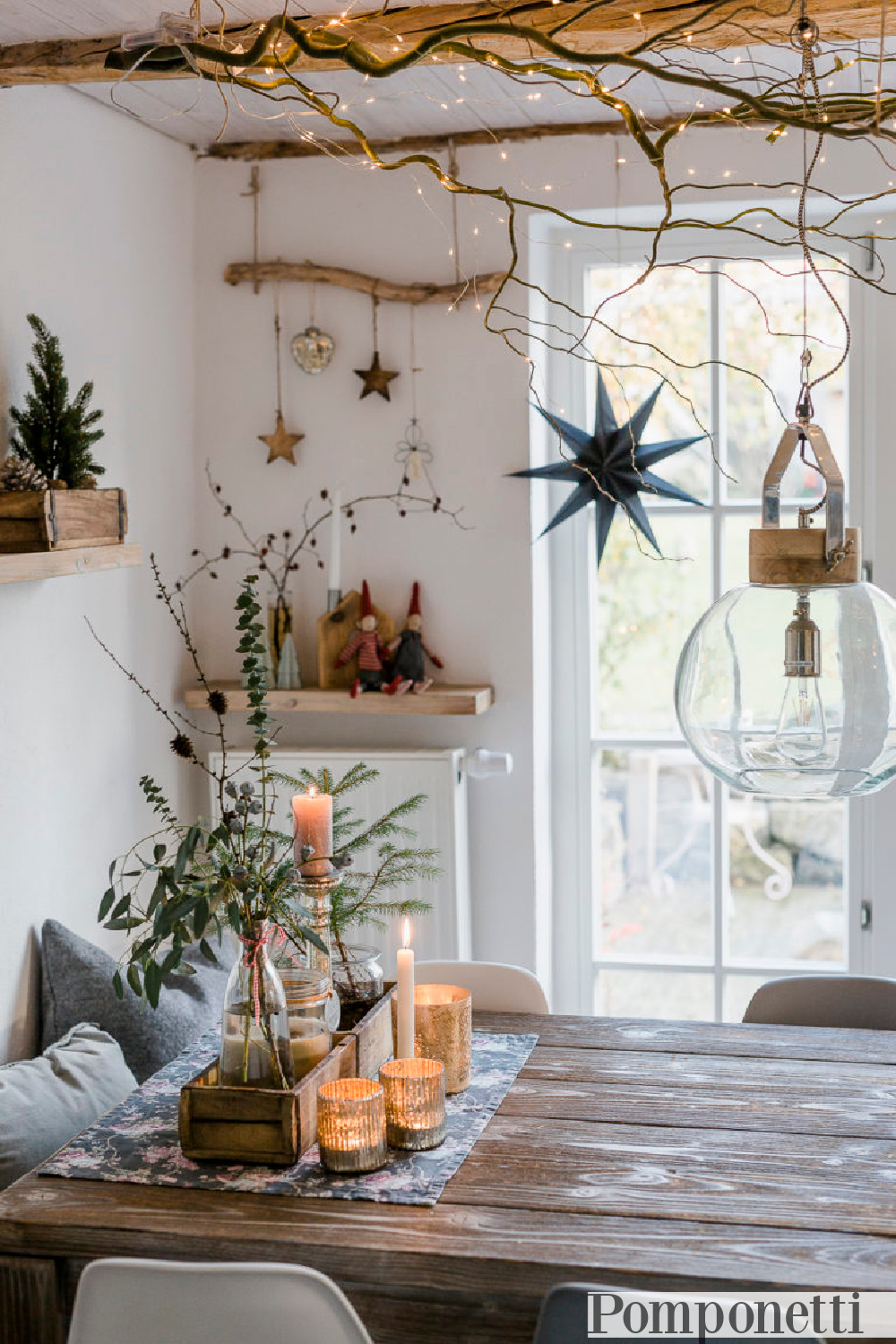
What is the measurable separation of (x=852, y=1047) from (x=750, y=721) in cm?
111

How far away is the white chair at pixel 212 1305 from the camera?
4.68 ft

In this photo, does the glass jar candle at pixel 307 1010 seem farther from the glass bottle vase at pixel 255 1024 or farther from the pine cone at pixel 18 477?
the pine cone at pixel 18 477

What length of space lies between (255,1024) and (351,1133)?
18cm

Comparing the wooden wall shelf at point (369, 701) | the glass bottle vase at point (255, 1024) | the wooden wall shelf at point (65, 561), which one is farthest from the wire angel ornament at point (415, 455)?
the glass bottle vase at point (255, 1024)

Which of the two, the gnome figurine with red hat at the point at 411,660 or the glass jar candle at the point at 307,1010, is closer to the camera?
the glass jar candle at the point at 307,1010

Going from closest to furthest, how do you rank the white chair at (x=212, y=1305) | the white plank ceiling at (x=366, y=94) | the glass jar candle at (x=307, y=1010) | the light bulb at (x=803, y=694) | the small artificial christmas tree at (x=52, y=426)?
the light bulb at (x=803, y=694) < the white chair at (x=212, y=1305) < the glass jar candle at (x=307, y=1010) < the white plank ceiling at (x=366, y=94) < the small artificial christmas tree at (x=52, y=426)

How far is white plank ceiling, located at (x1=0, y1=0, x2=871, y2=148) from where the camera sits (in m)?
2.27

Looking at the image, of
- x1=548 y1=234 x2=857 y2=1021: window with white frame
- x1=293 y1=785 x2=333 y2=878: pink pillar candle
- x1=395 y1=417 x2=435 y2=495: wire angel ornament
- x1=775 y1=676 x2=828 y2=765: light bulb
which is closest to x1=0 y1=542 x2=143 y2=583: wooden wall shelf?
x1=293 y1=785 x2=333 y2=878: pink pillar candle

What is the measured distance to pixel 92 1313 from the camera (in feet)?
4.81

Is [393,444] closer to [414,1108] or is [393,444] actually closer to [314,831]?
[314,831]

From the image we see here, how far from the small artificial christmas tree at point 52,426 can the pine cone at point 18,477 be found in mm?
68

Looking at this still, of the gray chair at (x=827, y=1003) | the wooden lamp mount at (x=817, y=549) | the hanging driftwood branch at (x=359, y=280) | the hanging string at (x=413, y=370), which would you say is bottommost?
the gray chair at (x=827, y=1003)

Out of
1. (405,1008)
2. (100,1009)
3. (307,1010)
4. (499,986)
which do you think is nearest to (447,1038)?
(405,1008)

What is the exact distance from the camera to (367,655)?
315 centimetres
